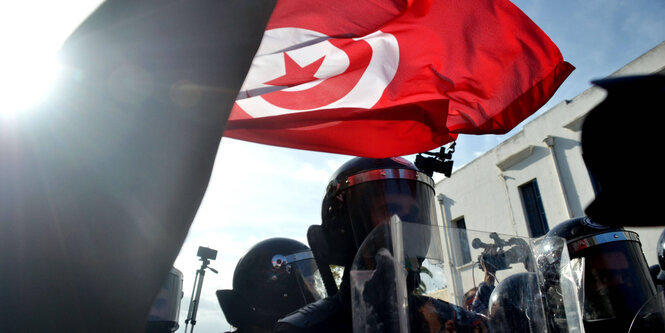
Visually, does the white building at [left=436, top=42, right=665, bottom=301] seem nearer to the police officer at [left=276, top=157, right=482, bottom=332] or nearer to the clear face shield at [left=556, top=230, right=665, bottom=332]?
the clear face shield at [left=556, top=230, right=665, bottom=332]

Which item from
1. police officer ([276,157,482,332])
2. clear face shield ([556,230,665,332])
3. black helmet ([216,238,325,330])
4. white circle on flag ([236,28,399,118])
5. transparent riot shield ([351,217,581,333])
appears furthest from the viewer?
black helmet ([216,238,325,330])

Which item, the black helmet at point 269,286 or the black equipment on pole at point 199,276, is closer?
the black helmet at point 269,286

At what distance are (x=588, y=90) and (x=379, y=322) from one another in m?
12.0

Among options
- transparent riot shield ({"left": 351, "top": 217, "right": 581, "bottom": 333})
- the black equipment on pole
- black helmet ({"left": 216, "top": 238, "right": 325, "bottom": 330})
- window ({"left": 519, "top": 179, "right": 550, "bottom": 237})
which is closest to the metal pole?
the black equipment on pole

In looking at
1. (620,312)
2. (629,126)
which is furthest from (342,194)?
(620,312)

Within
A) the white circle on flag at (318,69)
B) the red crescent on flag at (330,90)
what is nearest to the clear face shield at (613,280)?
the white circle on flag at (318,69)

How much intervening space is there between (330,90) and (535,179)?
35.5ft

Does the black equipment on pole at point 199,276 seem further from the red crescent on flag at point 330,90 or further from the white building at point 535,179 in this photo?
the white building at point 535,179

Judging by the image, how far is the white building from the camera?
10.8 meters

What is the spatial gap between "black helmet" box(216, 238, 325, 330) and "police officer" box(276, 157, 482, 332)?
991 millimetres

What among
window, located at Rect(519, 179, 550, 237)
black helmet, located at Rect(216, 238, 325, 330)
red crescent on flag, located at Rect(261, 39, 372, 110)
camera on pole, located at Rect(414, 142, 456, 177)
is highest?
window, located at Rect(519, 179, 550, 237)

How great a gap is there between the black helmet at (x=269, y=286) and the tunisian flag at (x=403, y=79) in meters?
1.30

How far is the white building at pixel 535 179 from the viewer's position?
10.8m

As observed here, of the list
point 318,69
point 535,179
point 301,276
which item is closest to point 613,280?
point 301,276
